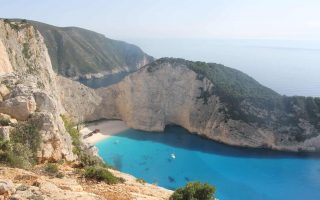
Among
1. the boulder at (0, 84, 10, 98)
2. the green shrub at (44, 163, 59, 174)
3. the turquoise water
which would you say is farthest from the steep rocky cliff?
the green shrub at (44, 163, 59, 174)

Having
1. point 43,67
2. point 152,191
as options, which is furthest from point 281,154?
point 152,191

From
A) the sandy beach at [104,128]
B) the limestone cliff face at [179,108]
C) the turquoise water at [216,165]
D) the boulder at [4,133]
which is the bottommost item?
the turquoise water at [216,165]

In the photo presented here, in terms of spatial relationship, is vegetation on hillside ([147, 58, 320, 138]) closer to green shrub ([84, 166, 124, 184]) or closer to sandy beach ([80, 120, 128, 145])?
sandy beach ([80, 120, 128, 145])

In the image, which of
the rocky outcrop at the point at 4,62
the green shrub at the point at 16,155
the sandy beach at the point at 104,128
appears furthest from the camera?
the sandy beach at the point at 104,128

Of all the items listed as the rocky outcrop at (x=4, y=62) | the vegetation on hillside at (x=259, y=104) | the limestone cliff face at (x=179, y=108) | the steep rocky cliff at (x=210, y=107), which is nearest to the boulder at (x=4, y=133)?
the rocky outcrop at (x=4, y=62)

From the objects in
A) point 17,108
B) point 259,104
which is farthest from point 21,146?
point 259,104

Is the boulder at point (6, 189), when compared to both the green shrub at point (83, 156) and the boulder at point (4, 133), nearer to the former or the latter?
the boulder at point (4, 133)
